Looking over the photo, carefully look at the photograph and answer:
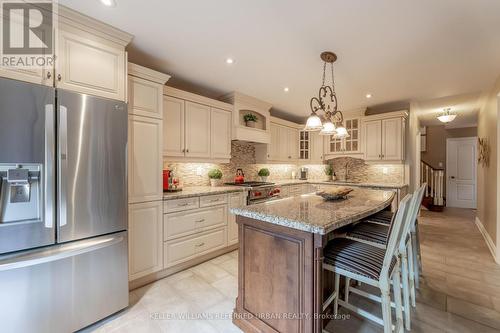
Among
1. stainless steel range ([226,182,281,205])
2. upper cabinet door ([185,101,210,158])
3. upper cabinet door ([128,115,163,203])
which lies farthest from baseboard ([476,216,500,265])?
upper cabinet door ([128,115,163,203])

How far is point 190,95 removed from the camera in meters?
A: 3.09

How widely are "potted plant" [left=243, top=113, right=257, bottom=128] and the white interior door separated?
6.97 m

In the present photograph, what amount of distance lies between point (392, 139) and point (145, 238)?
4.49 meters

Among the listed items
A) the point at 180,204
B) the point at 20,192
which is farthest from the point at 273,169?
the point at 20,192

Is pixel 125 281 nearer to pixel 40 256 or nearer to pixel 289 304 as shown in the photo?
pixel 40 256

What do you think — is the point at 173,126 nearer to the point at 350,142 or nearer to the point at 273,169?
the point at 273,169

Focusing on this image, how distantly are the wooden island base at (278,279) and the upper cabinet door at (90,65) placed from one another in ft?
5.47

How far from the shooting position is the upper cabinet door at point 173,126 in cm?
284

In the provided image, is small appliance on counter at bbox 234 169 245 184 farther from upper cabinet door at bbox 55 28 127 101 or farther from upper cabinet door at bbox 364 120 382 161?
upper cabinet door at bbox 364 120 382 161

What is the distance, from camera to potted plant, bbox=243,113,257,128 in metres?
4.00

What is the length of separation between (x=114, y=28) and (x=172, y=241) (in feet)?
7.35

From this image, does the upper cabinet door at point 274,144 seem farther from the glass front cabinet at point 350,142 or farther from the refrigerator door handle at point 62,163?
the refrigerator door handle at point 62,163

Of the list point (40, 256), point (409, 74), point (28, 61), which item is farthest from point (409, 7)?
point (40, 256)

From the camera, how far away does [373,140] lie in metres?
4.43
